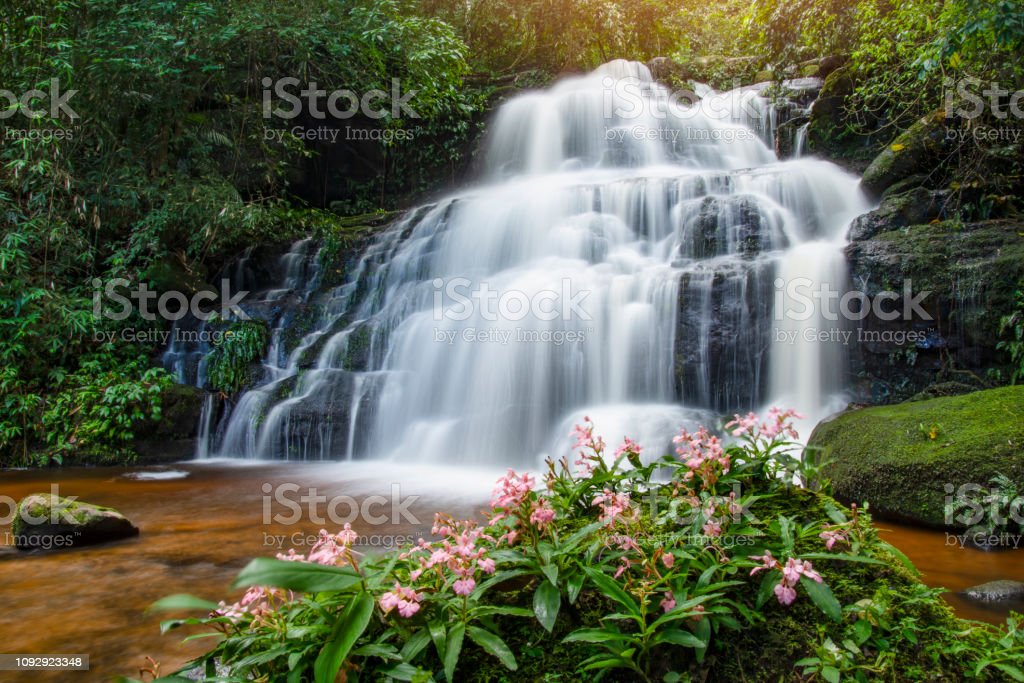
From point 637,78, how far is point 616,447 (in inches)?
472

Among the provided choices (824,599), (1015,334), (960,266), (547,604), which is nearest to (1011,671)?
(824,599)

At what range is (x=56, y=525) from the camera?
4160mm

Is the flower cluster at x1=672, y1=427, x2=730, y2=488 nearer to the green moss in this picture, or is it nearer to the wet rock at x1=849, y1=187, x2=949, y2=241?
the green moss

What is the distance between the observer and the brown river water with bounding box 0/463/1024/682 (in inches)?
112

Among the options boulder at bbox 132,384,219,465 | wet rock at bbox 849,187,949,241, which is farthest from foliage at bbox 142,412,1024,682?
boulder at bbox 132,384,219,465

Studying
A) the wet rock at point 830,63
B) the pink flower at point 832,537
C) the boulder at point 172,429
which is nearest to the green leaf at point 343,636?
the pink flower at point 832,537

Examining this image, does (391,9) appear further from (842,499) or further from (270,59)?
(842,499)

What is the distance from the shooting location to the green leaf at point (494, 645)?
62.7 inches

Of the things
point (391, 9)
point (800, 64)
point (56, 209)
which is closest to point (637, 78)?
point (800, 64)

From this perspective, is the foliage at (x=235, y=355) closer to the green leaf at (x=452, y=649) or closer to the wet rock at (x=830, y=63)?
the green leaf at (x=452, y=649)

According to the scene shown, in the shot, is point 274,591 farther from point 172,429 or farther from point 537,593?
point 172,429

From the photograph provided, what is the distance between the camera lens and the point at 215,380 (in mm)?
9156

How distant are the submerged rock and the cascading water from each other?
369cm

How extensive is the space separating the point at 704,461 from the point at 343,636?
4.15 ft
